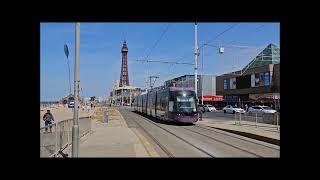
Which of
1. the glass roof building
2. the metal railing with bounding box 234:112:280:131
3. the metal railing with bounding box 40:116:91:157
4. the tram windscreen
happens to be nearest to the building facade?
the glass roof building

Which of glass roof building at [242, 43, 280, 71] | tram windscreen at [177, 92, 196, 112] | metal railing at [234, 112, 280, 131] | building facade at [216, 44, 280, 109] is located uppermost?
glass roof building at [242, 43, 280, 71]

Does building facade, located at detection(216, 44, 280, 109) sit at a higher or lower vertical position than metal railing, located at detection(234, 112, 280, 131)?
higher

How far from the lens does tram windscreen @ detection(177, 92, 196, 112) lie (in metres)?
32.4

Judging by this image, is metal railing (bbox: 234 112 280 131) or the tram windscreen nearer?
metal railing (bbox: 234 112 280 131)

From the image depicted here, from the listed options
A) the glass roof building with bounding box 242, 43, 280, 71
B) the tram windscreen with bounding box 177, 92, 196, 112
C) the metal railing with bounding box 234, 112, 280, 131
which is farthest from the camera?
the glass roof building with bounding box 242, 43, 280, 71

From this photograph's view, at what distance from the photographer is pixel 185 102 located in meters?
32.6

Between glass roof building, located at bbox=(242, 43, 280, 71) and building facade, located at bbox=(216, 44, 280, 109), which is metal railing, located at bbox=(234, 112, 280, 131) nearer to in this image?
glass roof building, located at bbox=(242, 43, 280, 71)

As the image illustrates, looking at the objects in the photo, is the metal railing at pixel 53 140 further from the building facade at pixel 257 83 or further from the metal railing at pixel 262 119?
the building facade at pixel 257 83

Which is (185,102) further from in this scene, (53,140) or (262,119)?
(53,140)

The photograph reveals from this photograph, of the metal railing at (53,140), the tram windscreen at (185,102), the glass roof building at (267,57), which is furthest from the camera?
the glass roof building at (267,57)

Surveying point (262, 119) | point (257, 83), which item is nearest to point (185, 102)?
point (262, 119)

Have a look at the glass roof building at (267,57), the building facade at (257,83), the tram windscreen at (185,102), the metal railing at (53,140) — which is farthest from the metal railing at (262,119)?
the building facade at (257,83)

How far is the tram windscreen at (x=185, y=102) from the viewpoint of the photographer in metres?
32.4
